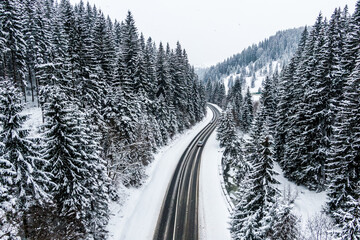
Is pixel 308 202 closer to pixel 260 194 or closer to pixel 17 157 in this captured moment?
pixel 260 194

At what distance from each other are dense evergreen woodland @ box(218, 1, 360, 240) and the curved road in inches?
236

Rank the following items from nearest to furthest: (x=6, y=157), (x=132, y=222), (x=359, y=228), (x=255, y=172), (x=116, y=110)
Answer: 1. (x=359, y=228)
2. (x=6, y=157)
3. (x=255, y=172)
4. (x=132, y=222)
5. (x=116, y=110)

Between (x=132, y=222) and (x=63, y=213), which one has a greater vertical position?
(x=63, y=213)

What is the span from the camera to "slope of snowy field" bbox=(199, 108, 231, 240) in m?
18.0

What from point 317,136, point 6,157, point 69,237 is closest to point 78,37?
point 6,157

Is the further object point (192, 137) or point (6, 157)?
point (192, 137)

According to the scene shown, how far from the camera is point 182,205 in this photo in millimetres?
21656

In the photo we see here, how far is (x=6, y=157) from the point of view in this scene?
9836 millimetres

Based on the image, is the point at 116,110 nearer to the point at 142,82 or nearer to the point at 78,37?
the point at 78,37

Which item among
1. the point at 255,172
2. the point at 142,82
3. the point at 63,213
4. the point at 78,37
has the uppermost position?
the point at 78,37

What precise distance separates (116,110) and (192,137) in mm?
26587

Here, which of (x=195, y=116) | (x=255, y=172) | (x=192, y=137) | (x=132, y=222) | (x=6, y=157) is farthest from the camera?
(x=195, y=116)

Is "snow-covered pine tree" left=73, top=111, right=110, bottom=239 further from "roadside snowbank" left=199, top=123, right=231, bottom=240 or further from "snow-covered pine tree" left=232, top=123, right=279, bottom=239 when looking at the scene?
"snow-covered pine tree" left=232, top=123, right=279, bottom=239

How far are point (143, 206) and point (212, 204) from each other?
26.8ft
